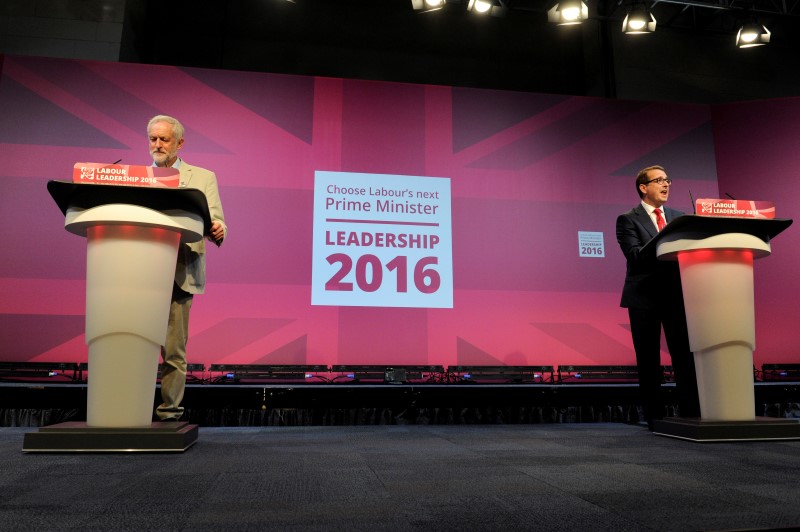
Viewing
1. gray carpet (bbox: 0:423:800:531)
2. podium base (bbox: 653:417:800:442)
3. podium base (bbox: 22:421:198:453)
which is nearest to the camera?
gray carpet (bbox: 0:423:800:531)

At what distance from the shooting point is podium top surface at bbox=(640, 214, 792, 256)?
2.13 m

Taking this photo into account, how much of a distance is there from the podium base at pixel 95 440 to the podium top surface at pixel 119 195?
2.45 feet

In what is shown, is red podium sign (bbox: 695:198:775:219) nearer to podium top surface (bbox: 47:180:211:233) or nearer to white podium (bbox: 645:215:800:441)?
white podium (bbox: 645:215:800:441)

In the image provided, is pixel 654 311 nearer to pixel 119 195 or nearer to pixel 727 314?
pixel 727 314

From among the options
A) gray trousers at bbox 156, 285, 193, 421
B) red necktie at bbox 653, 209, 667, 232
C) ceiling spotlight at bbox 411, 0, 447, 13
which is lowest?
gray trousers at bbox 156, 285, 193, 421

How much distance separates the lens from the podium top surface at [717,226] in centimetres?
213

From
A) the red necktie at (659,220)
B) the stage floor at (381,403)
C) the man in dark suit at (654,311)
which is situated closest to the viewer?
the man in dark suit at (654,311)

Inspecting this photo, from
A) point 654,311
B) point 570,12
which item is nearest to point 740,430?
point 654,311

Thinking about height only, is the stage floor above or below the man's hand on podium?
below

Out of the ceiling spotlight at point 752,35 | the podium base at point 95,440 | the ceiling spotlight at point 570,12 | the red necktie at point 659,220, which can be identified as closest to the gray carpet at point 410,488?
the podium base at point 95,440

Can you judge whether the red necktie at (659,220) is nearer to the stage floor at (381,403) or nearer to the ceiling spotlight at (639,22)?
the stage floor at (381,403)

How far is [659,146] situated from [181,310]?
5115 mm

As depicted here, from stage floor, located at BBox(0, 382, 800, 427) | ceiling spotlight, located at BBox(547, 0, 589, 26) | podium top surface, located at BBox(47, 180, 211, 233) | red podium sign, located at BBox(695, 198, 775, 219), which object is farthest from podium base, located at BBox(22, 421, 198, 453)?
ceiling spotlight, located at BBox(547, 0, 589, 26)

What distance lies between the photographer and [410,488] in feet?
4.27
